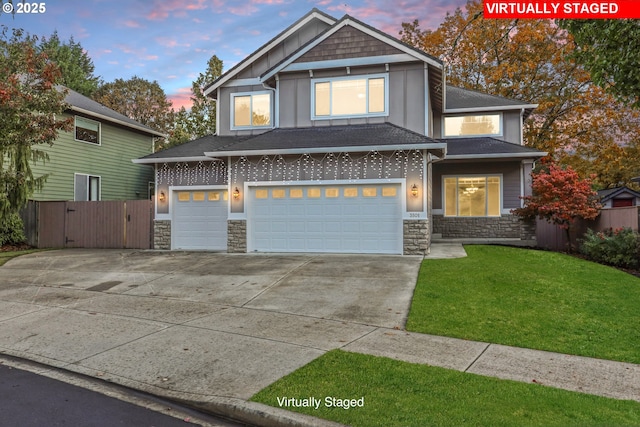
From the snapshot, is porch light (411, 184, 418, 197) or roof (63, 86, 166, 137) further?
roof (63, 86, 166, 137)

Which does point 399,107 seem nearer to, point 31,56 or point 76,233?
point 31,56

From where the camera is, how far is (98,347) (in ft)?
19.4

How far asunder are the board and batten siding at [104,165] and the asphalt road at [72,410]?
15331 mm

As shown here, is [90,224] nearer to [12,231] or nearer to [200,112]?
[12,231]

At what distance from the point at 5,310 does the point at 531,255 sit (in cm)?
1353

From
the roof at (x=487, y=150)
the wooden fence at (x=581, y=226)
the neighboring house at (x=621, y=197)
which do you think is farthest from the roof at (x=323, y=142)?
the neighboring house at (x=621, y=197)

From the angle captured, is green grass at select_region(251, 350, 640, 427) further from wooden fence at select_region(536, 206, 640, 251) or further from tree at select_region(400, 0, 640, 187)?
tree at select_region(400, 0, 640, 187)

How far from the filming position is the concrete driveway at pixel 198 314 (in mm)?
5133

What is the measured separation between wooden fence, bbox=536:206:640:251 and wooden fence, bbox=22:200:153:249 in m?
15.8

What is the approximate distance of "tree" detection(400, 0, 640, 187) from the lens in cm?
2528

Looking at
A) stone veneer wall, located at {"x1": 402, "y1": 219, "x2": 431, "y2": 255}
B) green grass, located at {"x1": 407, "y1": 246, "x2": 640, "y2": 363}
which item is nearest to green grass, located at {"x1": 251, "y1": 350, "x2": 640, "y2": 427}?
green grass, located at {"x1": 407, "y1": 246, "x2": 640, "y2": 363}

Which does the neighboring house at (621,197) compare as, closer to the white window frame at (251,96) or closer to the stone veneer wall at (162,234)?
the white window frame at (251,96)

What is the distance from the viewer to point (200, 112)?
103 feet

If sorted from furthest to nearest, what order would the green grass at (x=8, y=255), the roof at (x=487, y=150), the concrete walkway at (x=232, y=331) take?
the roof at (x=487, y=150)
the green grass at (x=8, y=255)
the concrete walkway at (x=232, y=331)
